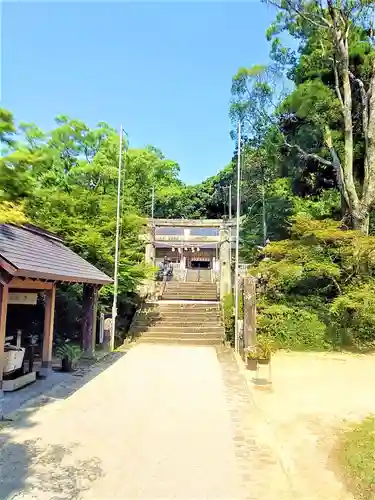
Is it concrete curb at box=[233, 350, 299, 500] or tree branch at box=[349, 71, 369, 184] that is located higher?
tree branch at box=[349, 71, 369, 184]

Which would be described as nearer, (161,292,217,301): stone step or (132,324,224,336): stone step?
(132,324,224,336): stone step

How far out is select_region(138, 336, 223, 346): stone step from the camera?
14.7 meters

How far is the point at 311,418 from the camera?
248 inches

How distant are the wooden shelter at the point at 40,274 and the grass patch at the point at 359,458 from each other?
483cm

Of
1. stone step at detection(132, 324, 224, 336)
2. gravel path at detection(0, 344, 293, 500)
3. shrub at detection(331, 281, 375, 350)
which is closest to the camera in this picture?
gravel path at detection(0, 344, 293, 500)

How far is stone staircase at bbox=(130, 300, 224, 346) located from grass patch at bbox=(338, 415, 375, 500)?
923 cm

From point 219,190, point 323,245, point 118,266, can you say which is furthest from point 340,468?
point 219,190

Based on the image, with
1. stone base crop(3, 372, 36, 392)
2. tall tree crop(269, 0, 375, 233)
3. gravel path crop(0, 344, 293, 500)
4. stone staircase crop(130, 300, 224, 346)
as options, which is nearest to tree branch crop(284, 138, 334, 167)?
tall tree crop(269, 0, 375, 233)

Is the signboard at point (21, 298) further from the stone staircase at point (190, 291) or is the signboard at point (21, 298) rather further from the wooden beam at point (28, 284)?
the stone staircase at point (190, 291)

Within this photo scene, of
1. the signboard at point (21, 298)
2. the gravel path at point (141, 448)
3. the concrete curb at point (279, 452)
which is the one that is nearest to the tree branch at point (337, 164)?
the gravel path at point (141, 448)

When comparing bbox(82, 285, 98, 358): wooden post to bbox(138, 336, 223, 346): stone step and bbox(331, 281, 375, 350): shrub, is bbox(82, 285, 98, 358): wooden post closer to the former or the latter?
bbox(138, 336, 223, 346): stone step

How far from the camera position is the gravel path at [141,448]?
12.4 ft

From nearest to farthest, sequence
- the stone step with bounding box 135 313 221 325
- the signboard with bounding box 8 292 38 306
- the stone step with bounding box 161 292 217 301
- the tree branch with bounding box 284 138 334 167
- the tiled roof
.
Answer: the tiled roof → the signboard with bounding box 8 292 38 306 → the tree branch with bounding box 284 138 334 167 → the stone step with bounding box 135 313 221 325 → the stone step with bounding box 161 292 217 301

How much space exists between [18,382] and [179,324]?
31.0 ft
